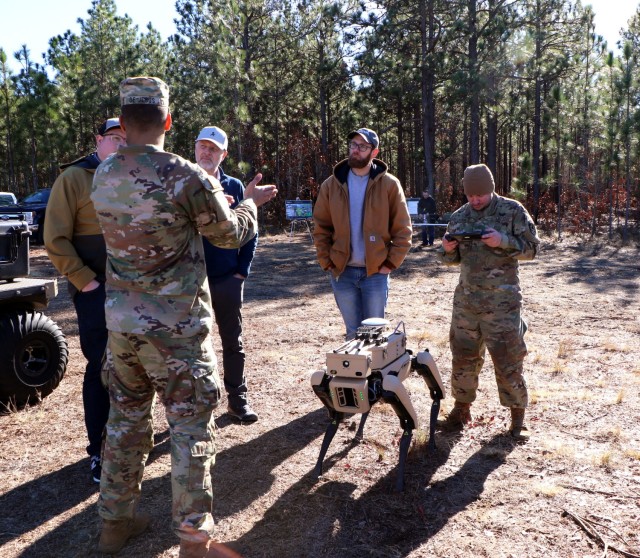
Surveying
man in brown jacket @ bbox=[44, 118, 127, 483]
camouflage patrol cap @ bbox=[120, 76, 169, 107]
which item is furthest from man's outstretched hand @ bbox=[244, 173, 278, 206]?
man in brown jacket @ bbox=[44, 118, 127, 483]

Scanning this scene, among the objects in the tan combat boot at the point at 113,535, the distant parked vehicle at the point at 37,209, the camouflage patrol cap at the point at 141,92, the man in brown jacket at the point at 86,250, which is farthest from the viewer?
the distant parked vehicle at the point at 37,209

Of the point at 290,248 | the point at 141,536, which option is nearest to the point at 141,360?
the point at 141,536

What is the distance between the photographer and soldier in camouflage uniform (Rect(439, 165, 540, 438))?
156 inches

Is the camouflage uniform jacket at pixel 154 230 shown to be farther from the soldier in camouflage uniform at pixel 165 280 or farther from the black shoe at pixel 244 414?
the black shoe at pixel 244 414

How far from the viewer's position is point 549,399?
496 cm

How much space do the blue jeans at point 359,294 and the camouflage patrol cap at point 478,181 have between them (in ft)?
2.77

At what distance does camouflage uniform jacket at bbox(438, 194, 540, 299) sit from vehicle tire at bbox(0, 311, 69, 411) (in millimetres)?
3106

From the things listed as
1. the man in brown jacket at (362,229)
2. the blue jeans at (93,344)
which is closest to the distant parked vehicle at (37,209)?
the man in brown jacket at (362,229)

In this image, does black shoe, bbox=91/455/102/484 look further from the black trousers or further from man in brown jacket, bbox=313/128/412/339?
man in brown jacket, bbox=313/128/412/339

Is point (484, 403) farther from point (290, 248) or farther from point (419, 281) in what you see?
point (290, 248)

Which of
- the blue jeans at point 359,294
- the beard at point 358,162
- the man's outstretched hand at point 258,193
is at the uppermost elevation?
the beard at point 358,162

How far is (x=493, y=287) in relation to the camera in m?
3.99

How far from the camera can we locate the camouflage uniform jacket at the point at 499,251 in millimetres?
3971

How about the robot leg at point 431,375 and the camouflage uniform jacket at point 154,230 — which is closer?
the camouflage uniform jacket at point 154,230
